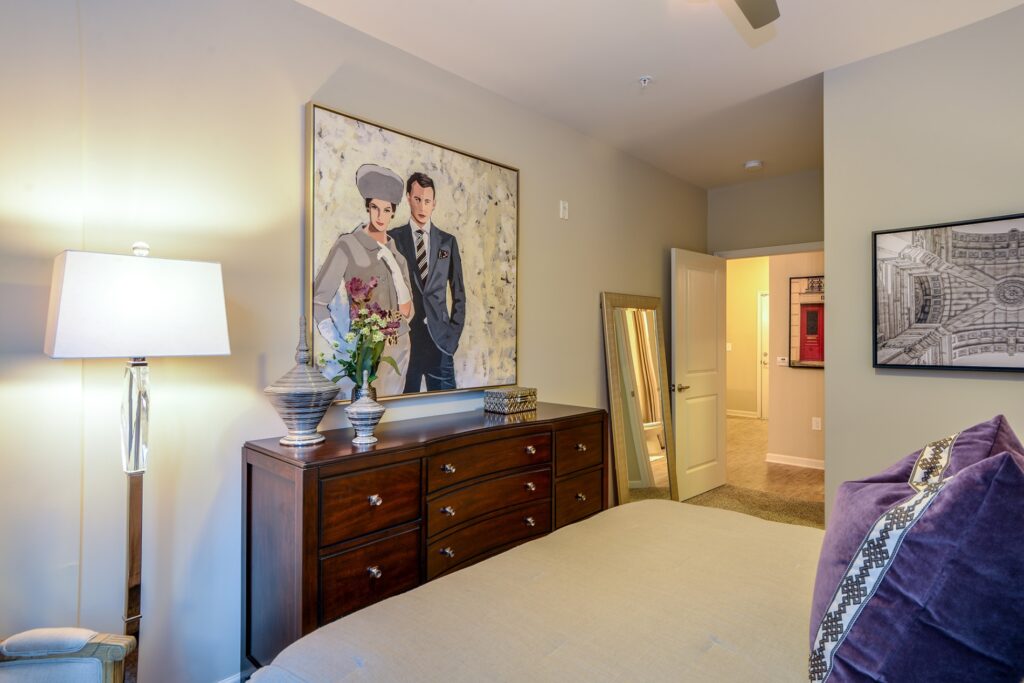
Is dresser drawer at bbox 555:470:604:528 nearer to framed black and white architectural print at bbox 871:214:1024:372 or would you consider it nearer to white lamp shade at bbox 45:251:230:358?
framed black and white architectural print at bbox 871:214:1024:372

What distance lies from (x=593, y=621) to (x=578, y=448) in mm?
1673

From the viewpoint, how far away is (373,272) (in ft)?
8.20

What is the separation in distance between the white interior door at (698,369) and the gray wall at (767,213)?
29 cm

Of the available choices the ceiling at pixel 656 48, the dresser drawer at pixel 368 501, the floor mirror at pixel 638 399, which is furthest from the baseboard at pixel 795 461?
the dresser drawer at pixel 368 501

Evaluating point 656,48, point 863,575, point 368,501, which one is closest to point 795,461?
point 656,48

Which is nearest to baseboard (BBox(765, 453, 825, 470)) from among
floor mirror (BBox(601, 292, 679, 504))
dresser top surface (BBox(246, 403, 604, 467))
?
floor mirror (BBox(601, 292, 679, 504))

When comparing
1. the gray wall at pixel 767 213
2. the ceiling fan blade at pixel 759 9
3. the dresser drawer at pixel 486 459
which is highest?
the gray wall at pixel 767 213

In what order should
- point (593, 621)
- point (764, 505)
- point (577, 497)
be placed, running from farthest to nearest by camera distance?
point (764, 505)
point (577, 497)
point (593, 621)

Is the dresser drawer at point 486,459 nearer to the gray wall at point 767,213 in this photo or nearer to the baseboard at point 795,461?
the gray wall at point 767,213

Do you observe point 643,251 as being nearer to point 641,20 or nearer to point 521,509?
point 641,20

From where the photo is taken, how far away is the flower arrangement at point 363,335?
216 centimetres

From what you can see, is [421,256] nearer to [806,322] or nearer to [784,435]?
[806,322]

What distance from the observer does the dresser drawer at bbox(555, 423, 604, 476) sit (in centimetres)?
274

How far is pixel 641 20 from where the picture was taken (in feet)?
7.89
